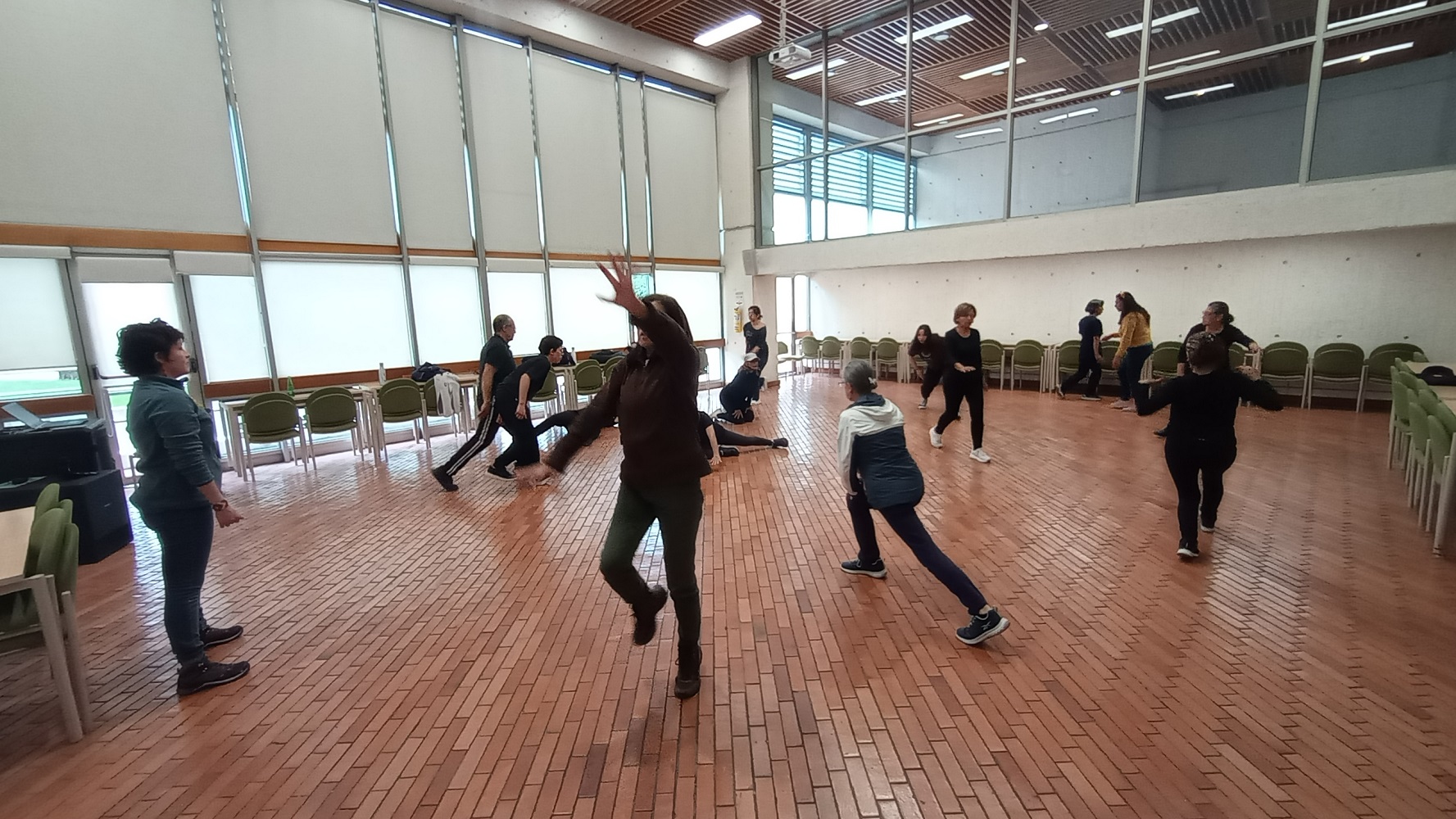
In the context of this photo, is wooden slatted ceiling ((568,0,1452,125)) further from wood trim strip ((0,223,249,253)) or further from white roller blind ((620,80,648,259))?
wood trim strip ((0,223,249,253))

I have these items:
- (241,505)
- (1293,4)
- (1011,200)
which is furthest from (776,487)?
(1293,4)

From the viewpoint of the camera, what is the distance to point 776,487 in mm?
5852

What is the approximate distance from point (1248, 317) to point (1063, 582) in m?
8.90

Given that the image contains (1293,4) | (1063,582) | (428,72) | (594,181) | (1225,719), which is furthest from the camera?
(594,181)

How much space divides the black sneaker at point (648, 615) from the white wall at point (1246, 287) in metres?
11.0

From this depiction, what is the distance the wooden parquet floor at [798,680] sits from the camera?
7.02 feet

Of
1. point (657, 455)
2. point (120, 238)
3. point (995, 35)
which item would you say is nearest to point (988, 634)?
point (657, 455)

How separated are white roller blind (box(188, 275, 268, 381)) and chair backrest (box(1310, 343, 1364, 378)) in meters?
14.5

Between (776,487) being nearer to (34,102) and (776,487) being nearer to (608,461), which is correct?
(608,461)

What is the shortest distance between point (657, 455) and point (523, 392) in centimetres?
375

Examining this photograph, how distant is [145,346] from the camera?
2633mm

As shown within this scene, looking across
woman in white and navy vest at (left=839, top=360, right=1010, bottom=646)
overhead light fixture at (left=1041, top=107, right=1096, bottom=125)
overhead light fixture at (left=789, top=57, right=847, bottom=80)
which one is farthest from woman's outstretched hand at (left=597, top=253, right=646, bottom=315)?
overhead light fixture at (left=789, top=57, right=847, bottom=80)

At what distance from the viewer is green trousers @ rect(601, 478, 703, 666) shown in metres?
2.43

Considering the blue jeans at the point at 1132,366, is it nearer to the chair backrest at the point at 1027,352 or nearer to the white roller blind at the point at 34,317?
the chair backrest at the point at 1027,352
